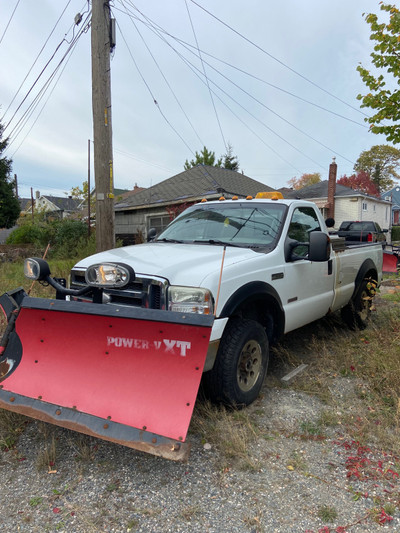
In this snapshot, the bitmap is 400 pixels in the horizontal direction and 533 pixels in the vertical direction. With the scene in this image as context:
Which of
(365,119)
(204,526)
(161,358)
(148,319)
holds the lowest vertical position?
(204,526)

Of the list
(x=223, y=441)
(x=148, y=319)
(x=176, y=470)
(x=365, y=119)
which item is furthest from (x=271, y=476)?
(x=365, y=119)

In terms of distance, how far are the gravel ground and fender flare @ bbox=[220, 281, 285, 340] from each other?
1.00 metres

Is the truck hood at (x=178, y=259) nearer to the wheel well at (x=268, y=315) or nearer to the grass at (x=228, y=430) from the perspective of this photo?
the wheel well at (x=268, y=315)

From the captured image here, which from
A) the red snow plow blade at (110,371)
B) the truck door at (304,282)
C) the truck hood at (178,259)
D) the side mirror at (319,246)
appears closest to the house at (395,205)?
the truck door at (304,282)

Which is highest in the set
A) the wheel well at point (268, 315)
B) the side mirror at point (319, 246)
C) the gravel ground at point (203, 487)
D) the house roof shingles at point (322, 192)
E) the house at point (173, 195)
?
the house roof shingles at point (322, 192)

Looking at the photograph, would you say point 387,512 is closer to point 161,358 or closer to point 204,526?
point 204,526

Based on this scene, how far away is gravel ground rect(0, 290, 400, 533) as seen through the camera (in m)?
2.18

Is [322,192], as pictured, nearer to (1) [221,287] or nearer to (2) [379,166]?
(1) [221,287]

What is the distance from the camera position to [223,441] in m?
2.88

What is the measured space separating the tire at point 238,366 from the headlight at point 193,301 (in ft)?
1.35

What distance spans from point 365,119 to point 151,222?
12600 millimetres

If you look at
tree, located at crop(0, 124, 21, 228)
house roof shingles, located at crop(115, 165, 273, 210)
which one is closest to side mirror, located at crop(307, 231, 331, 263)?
A: house roof shingles, located at crop(115, 165, 273, 210)

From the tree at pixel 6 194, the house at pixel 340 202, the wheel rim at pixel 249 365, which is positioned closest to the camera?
the wheel rim at pixel 249 365

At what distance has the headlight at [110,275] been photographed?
280 cm
